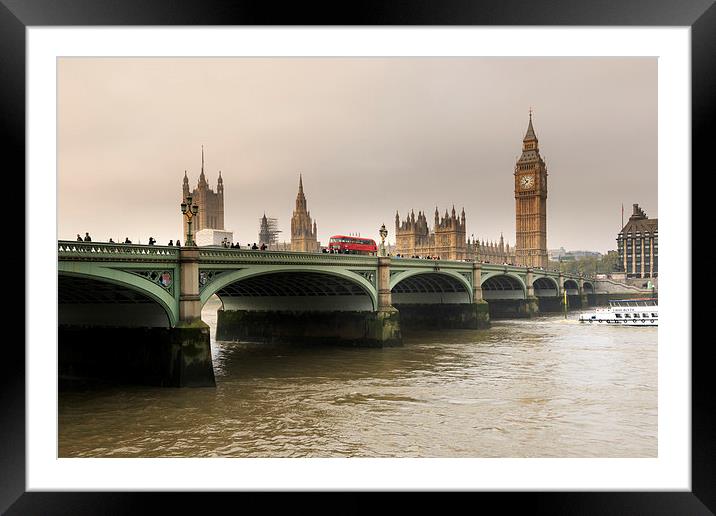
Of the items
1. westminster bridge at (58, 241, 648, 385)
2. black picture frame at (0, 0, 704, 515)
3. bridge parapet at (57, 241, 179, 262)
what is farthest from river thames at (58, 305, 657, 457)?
black picture frame at (0, 0, 704, 515)

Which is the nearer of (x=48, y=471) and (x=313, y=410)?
(x=48, y=471)

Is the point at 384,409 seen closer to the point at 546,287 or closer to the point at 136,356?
the point at 136,356

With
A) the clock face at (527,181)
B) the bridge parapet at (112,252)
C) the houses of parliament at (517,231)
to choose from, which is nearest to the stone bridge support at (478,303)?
the bridge parapet at (112,252)

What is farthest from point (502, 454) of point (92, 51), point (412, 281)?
point (412, 281)

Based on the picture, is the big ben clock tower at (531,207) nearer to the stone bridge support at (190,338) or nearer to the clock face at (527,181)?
the clock face at (527,181)

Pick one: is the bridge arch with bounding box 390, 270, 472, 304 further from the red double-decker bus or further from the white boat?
the white boat

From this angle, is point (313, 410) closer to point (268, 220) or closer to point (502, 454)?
point (502, 454)

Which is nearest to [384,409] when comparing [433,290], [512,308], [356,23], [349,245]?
[356,23]

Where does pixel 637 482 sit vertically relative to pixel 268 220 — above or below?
below
